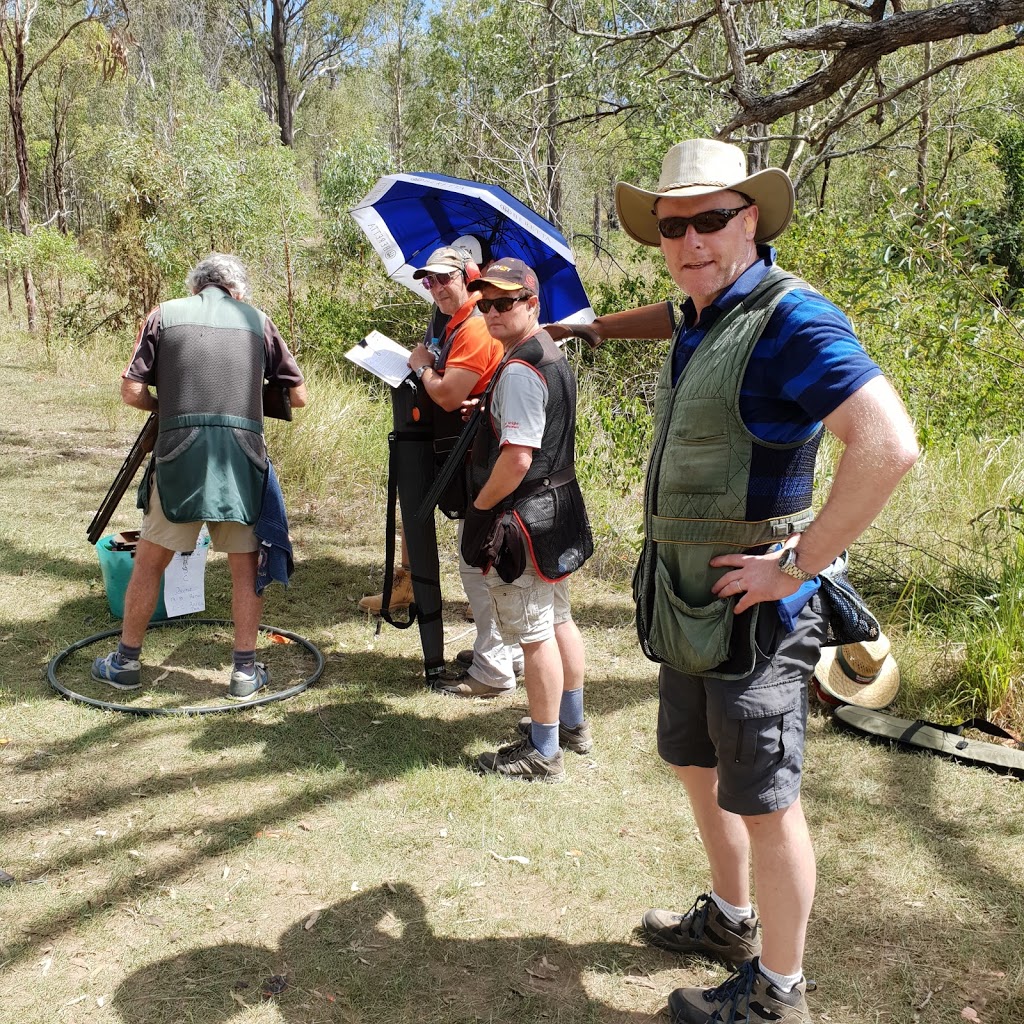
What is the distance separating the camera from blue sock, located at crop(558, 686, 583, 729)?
4.08 metres

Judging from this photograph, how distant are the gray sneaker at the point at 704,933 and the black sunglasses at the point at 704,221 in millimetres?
1854

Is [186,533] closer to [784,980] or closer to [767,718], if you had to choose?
[767,718]

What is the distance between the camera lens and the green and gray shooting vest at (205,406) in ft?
13.7

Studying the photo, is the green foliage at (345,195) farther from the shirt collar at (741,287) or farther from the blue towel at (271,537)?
the shirt collar at (741,287)

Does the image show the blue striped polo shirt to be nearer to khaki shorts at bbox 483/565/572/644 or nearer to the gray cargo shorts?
the gray cargo shorts

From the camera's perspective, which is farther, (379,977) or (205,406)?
(205,406)

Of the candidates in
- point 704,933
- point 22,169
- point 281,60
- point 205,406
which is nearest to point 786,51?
point 205,406

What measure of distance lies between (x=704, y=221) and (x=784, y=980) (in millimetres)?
1792

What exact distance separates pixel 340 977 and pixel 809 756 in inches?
86.5

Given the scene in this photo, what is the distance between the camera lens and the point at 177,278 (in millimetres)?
11711

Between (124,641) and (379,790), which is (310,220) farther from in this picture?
(379,790)

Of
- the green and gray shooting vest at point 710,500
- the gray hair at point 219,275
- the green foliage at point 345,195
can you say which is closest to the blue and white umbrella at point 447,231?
the gray hair at point 219,275

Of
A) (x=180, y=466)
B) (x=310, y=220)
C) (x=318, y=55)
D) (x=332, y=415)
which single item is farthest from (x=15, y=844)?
(x=318, y=55)

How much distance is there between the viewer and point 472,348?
4230 mm
